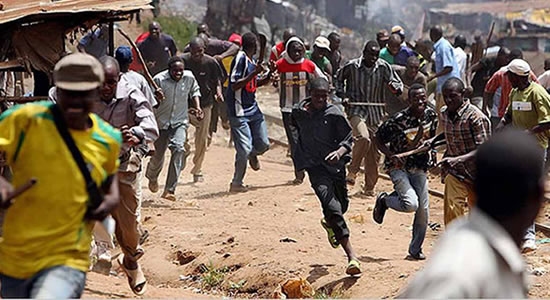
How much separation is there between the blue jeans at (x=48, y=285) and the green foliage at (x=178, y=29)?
22.3 metres

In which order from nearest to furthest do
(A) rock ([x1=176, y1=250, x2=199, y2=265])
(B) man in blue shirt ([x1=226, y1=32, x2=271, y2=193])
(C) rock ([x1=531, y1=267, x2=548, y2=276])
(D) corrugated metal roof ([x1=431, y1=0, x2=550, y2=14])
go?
(C) rock ([x1=531, y1=267, x2=548, y2=276])
(A) rock ([x1=176, y1=250, x2=199, y2=265])
(B) man in blue shirt ([x1=226, y1=32, x2=271, y2=193])
(D) corrugated metal roof ([x1=431, y1=0, x2=550, y2=14])

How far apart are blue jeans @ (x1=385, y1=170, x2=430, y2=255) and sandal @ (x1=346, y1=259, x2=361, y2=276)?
0.81 meters

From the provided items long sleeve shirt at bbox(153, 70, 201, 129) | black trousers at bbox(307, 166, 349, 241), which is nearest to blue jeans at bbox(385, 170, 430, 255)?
black trousers at bbox(307, 166, 349, 241)

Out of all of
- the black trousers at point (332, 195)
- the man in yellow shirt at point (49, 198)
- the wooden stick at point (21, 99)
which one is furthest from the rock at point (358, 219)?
the man in yellow shirt at point (49, 198)

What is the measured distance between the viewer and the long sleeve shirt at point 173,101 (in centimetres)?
1152

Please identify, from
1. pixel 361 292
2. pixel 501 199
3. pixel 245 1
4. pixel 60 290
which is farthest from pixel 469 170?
pixel 245 1

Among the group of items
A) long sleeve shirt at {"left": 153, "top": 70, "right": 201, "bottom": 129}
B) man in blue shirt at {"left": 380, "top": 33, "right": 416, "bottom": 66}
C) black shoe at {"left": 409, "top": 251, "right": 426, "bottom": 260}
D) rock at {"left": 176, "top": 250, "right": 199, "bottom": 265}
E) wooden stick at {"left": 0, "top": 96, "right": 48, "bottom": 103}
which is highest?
wooden stick at {"left": 0, "top": 96, "right": 48, "bottom": 103}

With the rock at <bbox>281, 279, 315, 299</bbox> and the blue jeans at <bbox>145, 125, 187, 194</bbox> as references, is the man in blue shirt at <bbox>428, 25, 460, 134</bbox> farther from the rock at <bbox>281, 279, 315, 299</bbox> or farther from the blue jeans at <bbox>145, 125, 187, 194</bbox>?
the rock at <bbox>281, 279, 315, 299</bbox>

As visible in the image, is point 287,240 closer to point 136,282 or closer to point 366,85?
point 136,282

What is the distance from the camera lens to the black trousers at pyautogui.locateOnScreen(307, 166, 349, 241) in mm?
7934

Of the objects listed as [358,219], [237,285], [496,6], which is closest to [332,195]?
[237,285]

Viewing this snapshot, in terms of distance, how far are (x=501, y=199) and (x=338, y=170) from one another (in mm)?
5407

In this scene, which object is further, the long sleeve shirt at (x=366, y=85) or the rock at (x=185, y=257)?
the long sleeve shirt at (x=366, y=85)

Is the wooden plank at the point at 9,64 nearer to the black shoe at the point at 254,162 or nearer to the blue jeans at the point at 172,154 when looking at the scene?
the blue jeans at the point at 172,154
